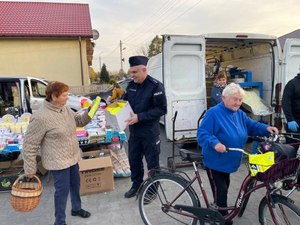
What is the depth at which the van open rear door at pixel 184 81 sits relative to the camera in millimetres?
4523

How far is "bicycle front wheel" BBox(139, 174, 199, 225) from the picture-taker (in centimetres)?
271

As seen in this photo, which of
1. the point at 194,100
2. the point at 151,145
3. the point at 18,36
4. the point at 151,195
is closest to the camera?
the point at 151,195

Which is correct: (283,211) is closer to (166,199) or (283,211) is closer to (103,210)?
(166,199)

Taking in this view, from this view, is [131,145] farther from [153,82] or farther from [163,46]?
[163,46]

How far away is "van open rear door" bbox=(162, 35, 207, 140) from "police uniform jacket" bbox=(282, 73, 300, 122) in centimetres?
144

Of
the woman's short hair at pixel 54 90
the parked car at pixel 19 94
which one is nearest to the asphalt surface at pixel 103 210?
the woman's short hair at pixel 54 90

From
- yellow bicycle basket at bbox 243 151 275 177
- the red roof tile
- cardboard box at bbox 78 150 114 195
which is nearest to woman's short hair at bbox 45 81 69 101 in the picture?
cardboard box at bbox 78 150 114 195

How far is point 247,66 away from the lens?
6250 millimetres

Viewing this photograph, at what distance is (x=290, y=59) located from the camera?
5.17 metres

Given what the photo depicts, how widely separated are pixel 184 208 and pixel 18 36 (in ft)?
45.6

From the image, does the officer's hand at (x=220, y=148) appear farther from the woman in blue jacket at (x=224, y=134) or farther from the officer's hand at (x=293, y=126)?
the officer's hand at (x=293, y=126)

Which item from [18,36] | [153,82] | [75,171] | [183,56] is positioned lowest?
[75,171]

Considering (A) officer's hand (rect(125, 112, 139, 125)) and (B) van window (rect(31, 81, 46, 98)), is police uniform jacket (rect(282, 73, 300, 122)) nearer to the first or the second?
(A) officer's hand (rect(125, 112, 139, 125))

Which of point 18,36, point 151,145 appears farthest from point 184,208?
point 18,36
